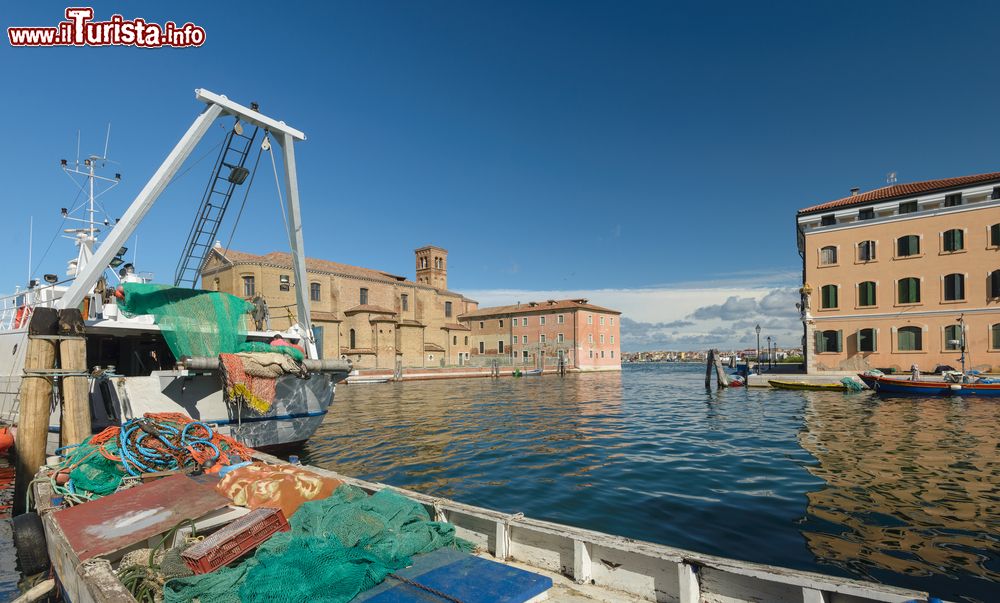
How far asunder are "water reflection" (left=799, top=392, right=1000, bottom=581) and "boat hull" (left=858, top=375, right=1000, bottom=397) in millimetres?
10264

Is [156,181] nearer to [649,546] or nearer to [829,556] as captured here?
[649,546]

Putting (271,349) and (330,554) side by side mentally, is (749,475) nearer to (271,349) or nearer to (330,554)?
(330,554)

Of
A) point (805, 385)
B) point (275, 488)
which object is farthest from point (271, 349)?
point (805, 385)

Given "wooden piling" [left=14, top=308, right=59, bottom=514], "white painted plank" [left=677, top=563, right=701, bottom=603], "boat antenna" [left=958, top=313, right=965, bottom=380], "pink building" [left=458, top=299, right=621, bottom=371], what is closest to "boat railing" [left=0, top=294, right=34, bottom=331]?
"wooden piling" [left=14, top=308, right=59, bottom=514]

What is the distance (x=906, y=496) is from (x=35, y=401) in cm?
1564

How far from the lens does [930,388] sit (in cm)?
2562

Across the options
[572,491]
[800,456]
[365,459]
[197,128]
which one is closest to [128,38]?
[197,128]

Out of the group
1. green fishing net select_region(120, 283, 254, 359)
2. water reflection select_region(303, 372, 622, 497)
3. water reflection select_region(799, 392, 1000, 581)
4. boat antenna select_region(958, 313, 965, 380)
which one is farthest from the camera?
boat antenna select_region(958, 313, 965, 380)

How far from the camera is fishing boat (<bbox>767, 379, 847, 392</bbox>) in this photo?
29.8 meters

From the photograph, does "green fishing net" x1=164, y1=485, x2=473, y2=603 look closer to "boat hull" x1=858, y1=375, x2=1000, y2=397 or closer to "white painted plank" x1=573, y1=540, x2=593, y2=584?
"white painted plank" x1=573, y1=540, x2=593, y2=584

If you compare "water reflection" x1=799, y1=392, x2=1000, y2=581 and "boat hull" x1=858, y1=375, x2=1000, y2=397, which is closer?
"water reflection" x1=799, y1=392, x2=1000, y2=581

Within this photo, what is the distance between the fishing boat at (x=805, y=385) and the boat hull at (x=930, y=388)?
2.21 metres

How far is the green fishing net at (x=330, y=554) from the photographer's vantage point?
362 centimetres

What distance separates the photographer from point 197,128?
11336mm
